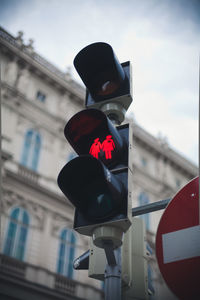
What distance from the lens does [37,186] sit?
17.6m

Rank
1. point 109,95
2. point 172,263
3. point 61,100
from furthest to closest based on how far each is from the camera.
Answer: point 61,100, point 109,95, point 172,263

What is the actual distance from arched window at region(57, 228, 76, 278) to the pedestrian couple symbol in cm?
1485

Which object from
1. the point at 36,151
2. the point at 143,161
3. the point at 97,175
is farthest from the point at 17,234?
the point at 97,175

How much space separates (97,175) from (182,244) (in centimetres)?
88

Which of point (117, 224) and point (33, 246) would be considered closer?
point (117, 224)

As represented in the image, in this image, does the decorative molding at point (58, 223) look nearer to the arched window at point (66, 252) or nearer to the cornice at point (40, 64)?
the arched window at point (66, 252)

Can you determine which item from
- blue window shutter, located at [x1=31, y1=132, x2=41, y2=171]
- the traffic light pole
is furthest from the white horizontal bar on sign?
blue window shutter, located at [x1=31, y1=132, x2=41, y2=171]

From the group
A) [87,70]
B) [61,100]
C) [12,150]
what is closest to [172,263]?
[87,70]

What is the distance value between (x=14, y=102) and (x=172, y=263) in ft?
57.6

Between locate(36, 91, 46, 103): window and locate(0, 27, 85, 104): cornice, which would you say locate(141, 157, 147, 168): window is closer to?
locate(0, 27, 85, 104): cornice

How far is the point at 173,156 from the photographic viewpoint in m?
26.8

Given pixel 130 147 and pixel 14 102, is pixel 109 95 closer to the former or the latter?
pixel 130 147

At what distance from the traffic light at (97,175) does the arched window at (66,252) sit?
14871 mm

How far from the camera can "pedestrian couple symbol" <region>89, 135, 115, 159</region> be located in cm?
272
